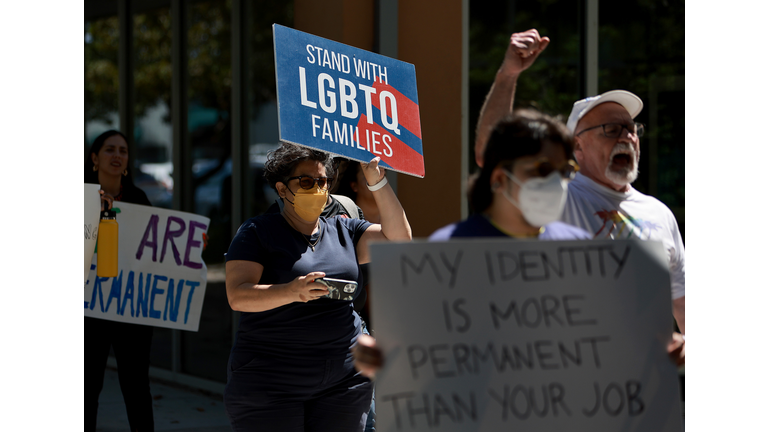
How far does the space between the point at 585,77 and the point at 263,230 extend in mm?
3258

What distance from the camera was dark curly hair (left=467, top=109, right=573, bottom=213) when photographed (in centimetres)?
208

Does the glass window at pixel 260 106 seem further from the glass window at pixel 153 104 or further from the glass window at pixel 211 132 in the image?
the glass window at pixel 153 104

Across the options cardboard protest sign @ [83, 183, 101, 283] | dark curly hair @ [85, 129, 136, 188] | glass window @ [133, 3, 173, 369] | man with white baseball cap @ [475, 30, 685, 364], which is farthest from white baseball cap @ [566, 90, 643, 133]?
glass window @ [133, 3, 173, 369]

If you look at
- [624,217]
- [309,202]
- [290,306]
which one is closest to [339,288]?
[290,306]

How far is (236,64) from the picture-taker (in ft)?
20.7

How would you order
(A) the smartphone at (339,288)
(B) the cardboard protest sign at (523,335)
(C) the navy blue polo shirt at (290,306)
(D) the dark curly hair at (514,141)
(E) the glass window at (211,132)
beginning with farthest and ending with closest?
(E) the glass window at (211,132)
(C) the navy blue polo shirt at (290,306)
(A) the smartphone at (339,288)
(D) the dark curly hair at (514,141)
(B) the cardboard protest sign at (523,335)

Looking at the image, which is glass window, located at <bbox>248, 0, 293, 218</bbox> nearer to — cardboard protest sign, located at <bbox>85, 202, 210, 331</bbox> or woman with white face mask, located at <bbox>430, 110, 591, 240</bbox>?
cardboard protest sign, located at <bbox>85, 202, 210, 331</bbox>

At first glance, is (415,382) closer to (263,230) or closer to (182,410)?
(263,230)

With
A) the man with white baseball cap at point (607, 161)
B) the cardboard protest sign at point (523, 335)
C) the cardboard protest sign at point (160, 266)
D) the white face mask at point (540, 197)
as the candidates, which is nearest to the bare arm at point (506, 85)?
the man with white baseball cap at point (607, 161)

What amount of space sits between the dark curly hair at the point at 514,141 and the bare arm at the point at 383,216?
0.98 meters

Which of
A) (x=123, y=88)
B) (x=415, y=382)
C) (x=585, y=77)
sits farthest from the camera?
(x=123, y=88)

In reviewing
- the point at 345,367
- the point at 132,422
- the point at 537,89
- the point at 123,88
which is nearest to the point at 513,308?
the point at 345,367

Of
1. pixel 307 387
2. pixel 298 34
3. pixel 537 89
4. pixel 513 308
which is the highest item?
pixel 537 89

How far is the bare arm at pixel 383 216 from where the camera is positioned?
3.11 meters
